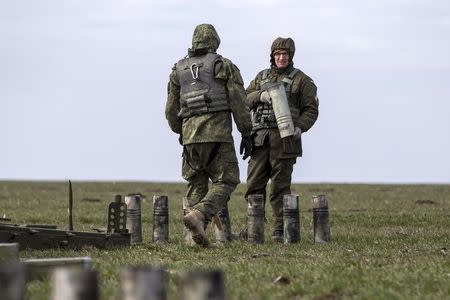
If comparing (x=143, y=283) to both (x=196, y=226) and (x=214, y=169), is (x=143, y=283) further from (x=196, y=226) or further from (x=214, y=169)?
(x=214, y=169)

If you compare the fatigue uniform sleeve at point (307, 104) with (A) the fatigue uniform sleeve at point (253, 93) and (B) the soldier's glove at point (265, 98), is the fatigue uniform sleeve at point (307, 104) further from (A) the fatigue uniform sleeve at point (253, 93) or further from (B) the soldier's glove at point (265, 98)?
(A) the fatigue uniform sleeve at point (253, 93)

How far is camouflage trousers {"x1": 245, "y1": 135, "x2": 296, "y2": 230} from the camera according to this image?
15.7 metres

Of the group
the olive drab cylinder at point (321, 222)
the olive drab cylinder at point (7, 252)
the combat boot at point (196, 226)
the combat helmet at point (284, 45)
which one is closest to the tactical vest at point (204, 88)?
the combat boot at point (196, 226)

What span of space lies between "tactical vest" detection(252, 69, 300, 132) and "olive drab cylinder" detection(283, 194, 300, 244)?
4.16ft

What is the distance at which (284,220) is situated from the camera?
49.8 feet

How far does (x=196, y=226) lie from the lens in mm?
13430

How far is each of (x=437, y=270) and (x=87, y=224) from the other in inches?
504

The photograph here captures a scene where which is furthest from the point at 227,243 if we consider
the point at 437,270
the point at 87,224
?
the point at 87,224

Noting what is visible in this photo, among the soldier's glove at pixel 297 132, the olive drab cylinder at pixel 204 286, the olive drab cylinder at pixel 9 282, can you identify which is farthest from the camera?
the soldier's glove at pixel 297 132

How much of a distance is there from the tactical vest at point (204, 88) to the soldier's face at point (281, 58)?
191 centimetres

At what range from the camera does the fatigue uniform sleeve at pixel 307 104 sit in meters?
15.7

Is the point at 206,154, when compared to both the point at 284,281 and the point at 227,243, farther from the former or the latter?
the point at 284,281

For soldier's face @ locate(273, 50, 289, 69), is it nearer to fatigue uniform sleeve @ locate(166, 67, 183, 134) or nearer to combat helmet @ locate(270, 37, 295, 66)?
combat helmet @ locate(270, 37, 295, 66)

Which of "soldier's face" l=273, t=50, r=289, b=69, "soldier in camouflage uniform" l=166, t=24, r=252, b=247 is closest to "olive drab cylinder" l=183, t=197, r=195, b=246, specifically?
"soldier in camouflage uniform" l=166, t=24, r=252, b=247
